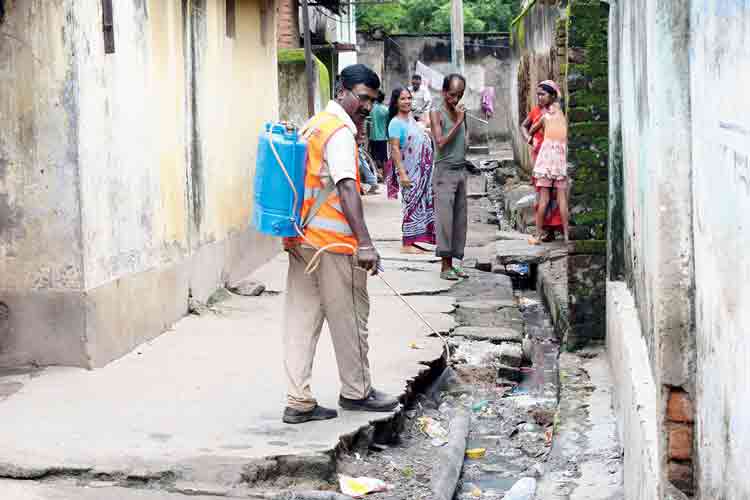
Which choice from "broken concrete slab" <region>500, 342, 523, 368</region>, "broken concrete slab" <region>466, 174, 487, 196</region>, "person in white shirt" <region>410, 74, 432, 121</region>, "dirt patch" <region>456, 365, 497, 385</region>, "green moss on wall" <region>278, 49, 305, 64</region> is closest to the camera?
"dirt patch" <region>456, 365, 497, 385</region>

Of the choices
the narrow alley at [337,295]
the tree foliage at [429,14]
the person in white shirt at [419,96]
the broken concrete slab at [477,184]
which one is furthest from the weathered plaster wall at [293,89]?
the tree foliage at [429,14]

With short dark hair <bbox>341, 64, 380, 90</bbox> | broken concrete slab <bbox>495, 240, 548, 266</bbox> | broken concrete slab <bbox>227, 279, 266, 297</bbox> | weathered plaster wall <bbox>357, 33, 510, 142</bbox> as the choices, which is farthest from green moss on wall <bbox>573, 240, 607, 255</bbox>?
weathered plaster wall <bbox>357, 33, 510, 142</bbox>

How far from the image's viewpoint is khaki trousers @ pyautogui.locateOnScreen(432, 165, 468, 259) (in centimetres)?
1009

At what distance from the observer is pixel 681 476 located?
3469mm

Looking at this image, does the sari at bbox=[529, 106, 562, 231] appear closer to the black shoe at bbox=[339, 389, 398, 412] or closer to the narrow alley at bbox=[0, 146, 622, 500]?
the narrow alley at bbox=[0, 146, 622, 500]

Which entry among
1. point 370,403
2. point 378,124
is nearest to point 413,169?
point 370,403

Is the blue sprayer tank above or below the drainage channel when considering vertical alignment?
above

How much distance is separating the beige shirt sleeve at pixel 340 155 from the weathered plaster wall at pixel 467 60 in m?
28.0

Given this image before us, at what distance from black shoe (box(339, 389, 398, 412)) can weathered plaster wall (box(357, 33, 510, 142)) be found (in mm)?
27617

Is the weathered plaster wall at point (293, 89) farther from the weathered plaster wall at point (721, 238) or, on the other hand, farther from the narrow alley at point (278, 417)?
the weathered plaster wall at point (721, 238)

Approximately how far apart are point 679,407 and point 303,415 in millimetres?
2479

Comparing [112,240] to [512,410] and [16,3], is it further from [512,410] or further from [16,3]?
[512,410]

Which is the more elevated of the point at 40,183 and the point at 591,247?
the point at 40,183

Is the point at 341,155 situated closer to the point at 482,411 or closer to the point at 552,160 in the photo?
the point at 482,411
